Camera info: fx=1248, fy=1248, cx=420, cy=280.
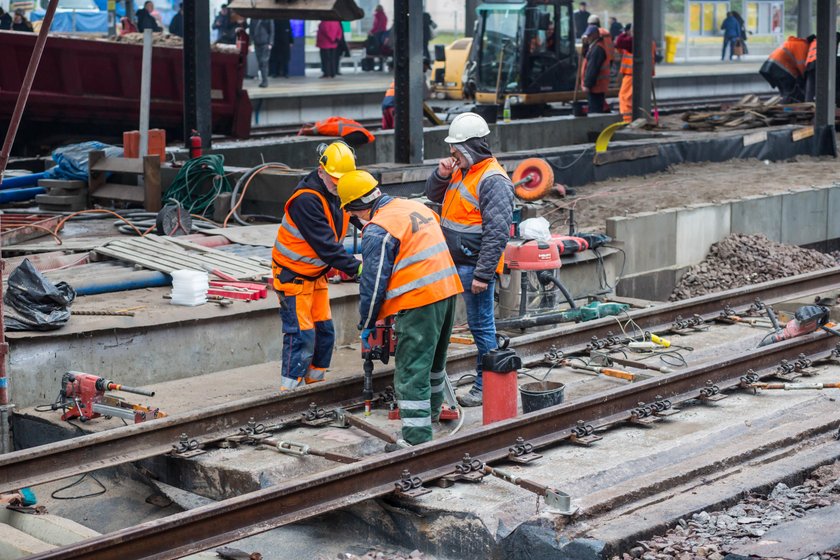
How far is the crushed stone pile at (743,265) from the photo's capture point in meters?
14.6

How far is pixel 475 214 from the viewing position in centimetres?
873

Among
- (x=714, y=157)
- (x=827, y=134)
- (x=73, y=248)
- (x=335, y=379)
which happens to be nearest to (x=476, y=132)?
A: (x=335, y=379)

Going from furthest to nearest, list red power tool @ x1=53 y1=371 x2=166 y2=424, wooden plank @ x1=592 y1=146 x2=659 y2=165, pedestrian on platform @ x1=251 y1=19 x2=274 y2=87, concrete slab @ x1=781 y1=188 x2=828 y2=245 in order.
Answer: pedestrian on platform @ x1=251 y1=19 x2=274 y2=87 < wooden plank @ x1=592 y1=146 x2=659 y2=165 < concrete slab @ x1=781 y1=188 x2=828 y2=245 < red power tool @ x1=53 y1=371 x2=166 y2=424

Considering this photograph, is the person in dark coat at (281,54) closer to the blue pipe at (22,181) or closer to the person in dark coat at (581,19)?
the person in dark coat at (581,19)

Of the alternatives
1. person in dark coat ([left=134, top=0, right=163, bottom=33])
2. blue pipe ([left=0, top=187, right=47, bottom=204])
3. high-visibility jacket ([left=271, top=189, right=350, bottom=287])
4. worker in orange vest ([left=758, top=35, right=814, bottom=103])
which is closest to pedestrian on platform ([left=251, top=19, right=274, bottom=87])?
person in dark coat ([left=134, top=0, right=163, bottom=33])

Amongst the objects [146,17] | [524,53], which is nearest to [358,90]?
[524,53]

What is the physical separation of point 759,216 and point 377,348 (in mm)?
9142

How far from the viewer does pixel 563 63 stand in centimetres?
2820

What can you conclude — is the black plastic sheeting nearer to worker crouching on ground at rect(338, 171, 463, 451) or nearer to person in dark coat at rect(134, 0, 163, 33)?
worker crouching on ground at rect(338, 171, 463, 451)

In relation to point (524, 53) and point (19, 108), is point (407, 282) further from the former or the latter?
point (524, 53)

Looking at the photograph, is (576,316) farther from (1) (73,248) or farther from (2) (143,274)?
(1) (73,248)

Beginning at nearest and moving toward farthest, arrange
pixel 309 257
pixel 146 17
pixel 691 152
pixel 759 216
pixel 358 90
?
pixel 309 257 → pixel 759 216 → pixel 691 152 → pixel 358 90 → pixel 146 17

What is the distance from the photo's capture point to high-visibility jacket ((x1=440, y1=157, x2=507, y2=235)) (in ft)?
28.4

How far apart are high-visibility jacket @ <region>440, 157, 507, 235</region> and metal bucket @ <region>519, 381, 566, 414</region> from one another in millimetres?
1154
